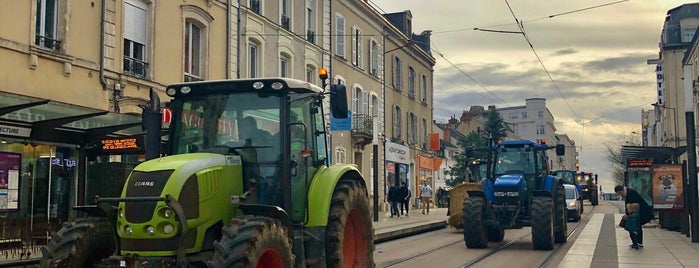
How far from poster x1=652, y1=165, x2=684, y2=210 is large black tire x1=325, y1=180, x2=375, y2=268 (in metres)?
13.8

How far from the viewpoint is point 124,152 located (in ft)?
48.0

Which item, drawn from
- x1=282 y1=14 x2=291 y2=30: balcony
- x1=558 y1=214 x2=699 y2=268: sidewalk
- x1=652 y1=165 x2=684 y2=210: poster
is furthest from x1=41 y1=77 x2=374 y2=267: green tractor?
x1=282 y1=14 x2=291 y2=30: balcony

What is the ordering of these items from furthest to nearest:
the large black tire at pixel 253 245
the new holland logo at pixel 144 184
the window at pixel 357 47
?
the window at pixel 357 47 < the new holland logo at pixel 144 184 < the large black tire at pixel 253 245

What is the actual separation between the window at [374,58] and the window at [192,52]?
1533 cm

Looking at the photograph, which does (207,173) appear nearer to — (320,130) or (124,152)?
(320,130)

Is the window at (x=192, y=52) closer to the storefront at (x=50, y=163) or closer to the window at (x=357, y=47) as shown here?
the storefront at (x=50, y=163)

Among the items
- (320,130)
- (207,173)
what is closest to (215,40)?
(320,130)

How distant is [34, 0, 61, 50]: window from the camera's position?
15.3 meters

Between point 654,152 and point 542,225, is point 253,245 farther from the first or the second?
point 654,152

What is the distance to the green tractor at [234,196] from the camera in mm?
6496

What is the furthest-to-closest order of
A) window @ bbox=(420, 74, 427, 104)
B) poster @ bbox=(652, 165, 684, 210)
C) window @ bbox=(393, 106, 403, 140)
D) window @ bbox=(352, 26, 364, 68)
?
window @ bbox=(420, 74, 427, 104) → window @ bbox=(393, 106, 403, 140) → window @ bbox=(352, 26, 364, 68) → poster @ bbox=(652, 165, 684, 210)

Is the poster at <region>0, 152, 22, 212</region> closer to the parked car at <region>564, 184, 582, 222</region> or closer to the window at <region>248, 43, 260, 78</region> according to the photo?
the window at <region>248, 43, 260, 78</region>

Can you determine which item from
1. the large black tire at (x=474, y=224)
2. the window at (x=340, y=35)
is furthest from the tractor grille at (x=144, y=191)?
the window at (x=340, y=35)

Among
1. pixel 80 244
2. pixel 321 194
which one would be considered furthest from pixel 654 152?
pixel 80 244
